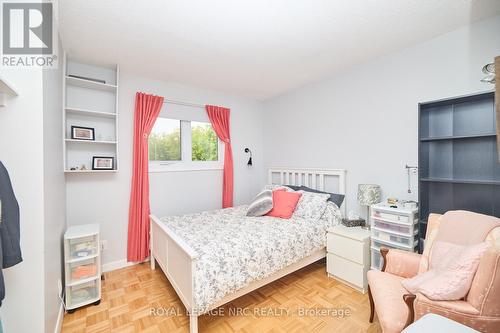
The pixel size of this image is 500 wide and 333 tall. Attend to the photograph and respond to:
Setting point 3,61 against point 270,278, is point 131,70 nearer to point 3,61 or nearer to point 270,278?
point 3,61

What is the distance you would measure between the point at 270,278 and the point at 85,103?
115 inches

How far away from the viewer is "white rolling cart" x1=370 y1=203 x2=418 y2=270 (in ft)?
6.62

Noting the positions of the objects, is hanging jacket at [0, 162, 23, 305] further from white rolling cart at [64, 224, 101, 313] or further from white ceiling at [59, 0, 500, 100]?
white ceiling at [59, 0, 500, 100]

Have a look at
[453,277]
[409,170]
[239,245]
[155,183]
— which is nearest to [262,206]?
[239,245]

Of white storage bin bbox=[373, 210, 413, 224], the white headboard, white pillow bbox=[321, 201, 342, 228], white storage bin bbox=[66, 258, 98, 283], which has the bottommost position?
white storage bin bbox=[66, 258, 98, 283]

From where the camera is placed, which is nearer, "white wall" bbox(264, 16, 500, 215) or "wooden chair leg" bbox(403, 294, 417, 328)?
"wooden chair leg" bbox(403, 294, 417, 328)

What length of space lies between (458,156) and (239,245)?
2.10m

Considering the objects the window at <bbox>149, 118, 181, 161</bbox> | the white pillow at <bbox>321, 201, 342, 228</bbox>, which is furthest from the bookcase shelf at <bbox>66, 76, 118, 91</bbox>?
the white pillow at <bbox>321, 201, 342, 228</bbox>

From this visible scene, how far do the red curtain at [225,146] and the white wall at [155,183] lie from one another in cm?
13

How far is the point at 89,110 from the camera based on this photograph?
250cm

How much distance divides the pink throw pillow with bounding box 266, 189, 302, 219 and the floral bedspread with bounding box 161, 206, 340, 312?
104 mm

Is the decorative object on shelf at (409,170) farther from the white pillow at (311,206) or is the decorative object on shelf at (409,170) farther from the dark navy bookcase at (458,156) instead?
the white pillow at (311,206)

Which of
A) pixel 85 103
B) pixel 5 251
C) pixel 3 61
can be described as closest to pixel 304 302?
pixel 5 251

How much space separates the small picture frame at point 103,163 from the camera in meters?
2.60
